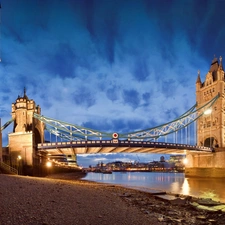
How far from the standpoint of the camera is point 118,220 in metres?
8.31

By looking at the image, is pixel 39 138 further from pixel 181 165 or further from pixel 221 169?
pixel 181 165

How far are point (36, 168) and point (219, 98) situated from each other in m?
52.9

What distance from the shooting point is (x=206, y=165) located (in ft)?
198

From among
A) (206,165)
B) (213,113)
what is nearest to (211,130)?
(213,113)

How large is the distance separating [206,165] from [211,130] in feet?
34.4

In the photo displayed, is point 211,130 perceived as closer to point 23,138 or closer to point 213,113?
point 213,113

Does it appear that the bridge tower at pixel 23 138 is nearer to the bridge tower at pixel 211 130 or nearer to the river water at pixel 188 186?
the river water at pixel 188 186

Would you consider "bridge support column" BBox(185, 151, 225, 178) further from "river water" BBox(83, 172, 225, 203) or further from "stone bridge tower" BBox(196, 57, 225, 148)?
"stone bridge tower" BBox(196, 57, 225, 148)

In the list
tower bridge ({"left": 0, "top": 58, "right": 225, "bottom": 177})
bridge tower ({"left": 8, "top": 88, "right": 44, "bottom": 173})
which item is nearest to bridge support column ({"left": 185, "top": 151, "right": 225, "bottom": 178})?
tower bridge ({"left": 0, "top": 58, "right": 225, "bottom": 177})

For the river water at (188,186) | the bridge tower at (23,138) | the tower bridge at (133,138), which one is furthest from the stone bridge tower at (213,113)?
the bridge tower at (23,138)

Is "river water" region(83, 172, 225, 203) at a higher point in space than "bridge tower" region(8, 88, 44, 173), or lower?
lower

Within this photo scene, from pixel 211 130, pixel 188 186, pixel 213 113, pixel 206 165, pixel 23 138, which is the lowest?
pixel 206 165

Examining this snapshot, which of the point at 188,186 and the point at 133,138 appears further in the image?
the point at 133,138

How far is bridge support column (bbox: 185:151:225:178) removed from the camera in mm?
56425
